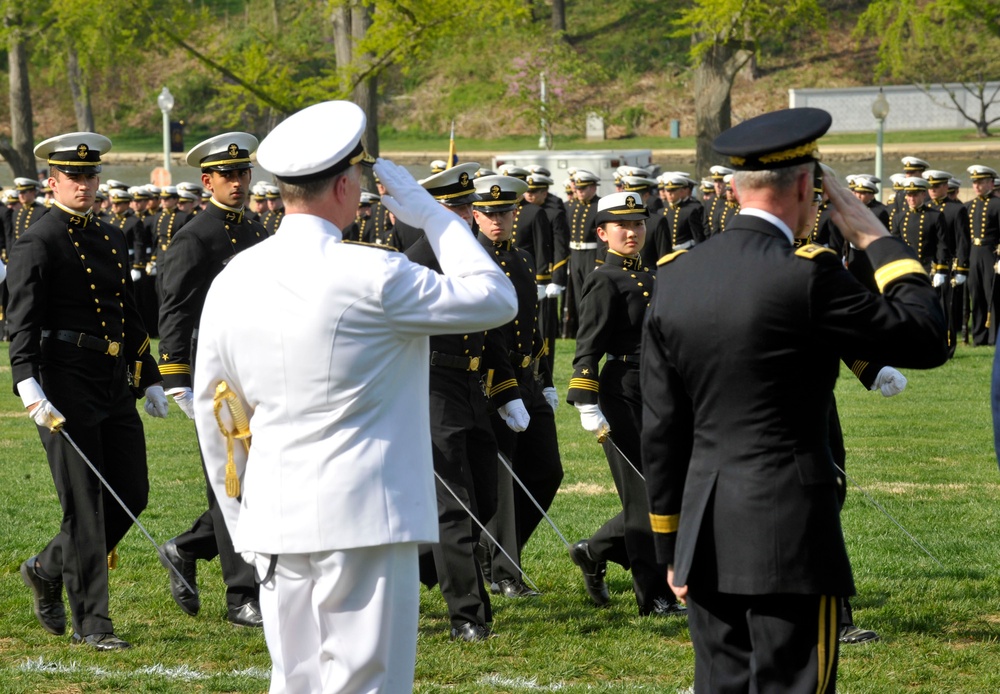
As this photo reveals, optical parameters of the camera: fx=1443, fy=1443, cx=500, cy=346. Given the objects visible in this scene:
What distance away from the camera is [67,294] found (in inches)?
262

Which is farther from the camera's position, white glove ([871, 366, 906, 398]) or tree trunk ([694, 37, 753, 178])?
tree trunk ([694, 37, 753, 178])

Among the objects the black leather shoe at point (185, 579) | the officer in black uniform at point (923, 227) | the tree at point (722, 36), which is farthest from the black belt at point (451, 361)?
the tree at point (722, 36)

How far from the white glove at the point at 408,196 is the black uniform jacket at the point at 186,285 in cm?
331

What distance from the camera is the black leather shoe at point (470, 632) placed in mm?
6613

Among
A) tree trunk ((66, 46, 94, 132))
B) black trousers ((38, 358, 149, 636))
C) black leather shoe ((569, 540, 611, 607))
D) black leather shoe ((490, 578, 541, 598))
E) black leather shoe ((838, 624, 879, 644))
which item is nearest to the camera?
black leather shoe ((838, 624, 879, 644))

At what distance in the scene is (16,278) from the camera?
6.55m

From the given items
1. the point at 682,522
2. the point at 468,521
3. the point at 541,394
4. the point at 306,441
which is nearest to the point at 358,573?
the point at 306,441

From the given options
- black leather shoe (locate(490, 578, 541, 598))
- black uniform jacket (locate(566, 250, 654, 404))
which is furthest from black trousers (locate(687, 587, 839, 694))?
black leather shoe (locate(490, 578, 541, 598))

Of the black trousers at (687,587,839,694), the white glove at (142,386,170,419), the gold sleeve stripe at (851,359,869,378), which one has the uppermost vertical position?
the black trousers at (687,587,839,694)

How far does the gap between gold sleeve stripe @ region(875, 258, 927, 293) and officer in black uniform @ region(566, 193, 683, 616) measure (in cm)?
331

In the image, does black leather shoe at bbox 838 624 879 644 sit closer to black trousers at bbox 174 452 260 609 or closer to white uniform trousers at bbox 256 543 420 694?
black trousers at bbox 174 452 260 609

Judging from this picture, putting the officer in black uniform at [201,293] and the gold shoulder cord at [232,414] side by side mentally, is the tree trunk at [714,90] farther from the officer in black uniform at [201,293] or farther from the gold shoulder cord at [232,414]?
the gold shoulder cord at [232,414]

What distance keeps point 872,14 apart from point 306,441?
24599mm

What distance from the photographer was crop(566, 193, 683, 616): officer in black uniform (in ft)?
23.3
